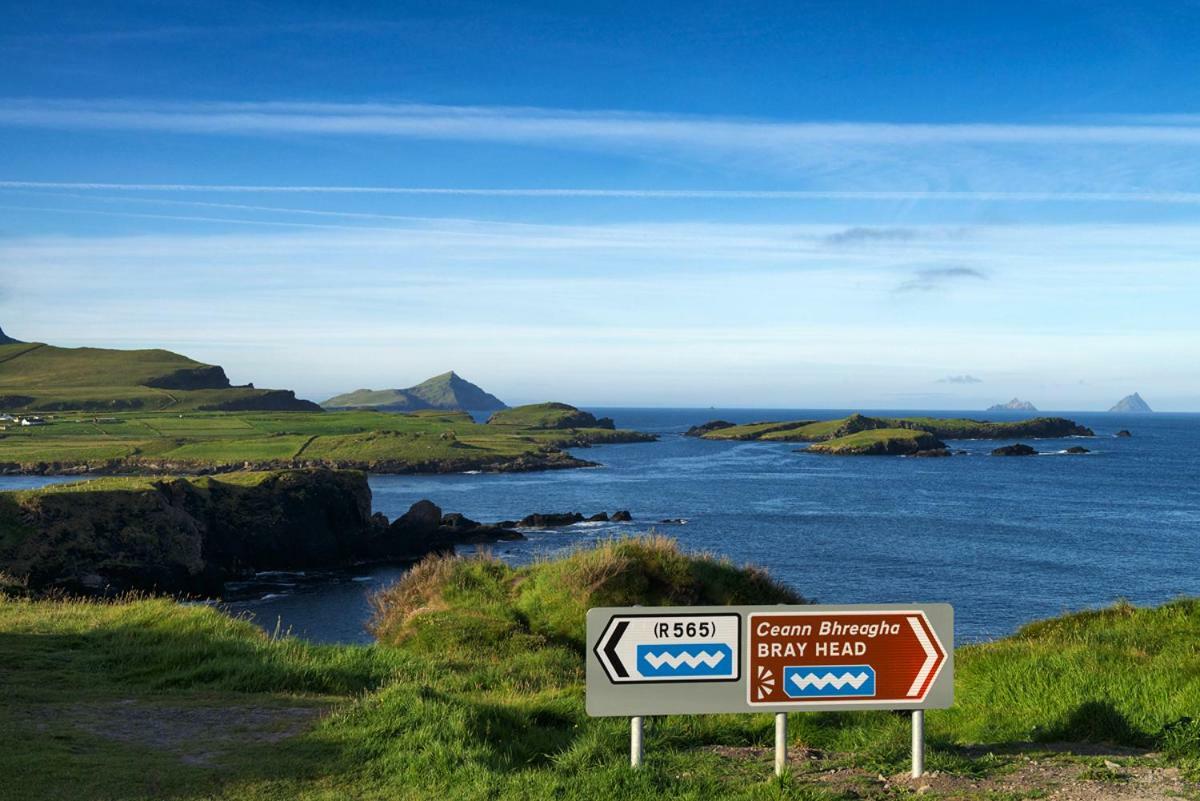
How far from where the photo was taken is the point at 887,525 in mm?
75188

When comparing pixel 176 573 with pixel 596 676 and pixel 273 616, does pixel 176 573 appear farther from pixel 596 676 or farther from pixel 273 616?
pixel 596 676

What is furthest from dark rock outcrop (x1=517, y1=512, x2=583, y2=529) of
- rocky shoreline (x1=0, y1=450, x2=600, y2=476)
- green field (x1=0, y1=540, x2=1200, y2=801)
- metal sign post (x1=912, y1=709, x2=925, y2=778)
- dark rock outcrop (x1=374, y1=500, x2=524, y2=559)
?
metal sign post (x1=912, y1=709, x2=925, y2=778)

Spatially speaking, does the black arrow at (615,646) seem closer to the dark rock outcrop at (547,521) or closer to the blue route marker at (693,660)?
the blue route marker at (693,660)

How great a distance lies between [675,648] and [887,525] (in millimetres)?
70854

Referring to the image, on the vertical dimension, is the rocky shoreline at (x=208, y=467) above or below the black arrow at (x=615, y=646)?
below

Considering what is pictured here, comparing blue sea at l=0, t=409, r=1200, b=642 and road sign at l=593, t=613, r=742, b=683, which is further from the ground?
road sign at l=593, t=613, r=742, b=683

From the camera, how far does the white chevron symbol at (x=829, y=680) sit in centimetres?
848

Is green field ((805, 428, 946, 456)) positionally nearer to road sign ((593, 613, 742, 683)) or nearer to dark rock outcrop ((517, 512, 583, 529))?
dark rock outcrop ((517, 512, 583, 529))

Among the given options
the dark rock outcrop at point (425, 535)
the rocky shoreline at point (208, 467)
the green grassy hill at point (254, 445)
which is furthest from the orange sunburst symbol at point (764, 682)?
the green grassy hill at point (254, 445)

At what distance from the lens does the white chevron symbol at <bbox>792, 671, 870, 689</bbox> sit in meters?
8.48

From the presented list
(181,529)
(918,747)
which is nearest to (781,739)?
(918,747)

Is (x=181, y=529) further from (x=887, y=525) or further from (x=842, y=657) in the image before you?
(x=842, y=657)

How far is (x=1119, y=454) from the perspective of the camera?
16038 cm

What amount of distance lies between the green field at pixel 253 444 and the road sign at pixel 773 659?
119m
